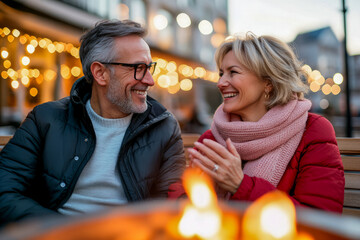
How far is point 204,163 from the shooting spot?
163 centimetres

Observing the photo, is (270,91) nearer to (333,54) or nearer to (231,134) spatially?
(231,134)

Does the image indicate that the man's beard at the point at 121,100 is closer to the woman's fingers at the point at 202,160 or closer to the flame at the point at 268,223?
the woman's fingers at the point at 202,160

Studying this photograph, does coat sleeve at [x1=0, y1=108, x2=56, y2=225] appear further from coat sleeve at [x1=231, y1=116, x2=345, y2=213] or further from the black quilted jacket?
coat sleeve at [x1=231, y1=116, x2=345, y2=213]

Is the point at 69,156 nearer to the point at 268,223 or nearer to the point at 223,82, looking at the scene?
the point at 223,82

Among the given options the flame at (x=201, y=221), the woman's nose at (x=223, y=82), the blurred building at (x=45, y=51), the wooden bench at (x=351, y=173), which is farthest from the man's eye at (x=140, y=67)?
the blurred building at (x=45, y=51)

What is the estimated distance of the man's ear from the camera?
95.3 inches

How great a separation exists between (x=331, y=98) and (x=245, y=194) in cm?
4652

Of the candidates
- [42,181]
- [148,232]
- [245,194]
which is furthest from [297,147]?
[42,181]

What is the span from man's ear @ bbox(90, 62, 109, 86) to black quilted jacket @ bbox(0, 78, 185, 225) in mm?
254

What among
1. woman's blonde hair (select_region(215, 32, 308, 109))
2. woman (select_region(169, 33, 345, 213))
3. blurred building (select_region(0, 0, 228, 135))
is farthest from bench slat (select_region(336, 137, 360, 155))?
blurred building (select_region(0, 0, 228, 135))

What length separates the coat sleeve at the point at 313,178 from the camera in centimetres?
153

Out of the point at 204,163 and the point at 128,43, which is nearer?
the point at 204,163

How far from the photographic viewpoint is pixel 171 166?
2135 mm

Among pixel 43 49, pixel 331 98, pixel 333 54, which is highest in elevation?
pixel 333 54
